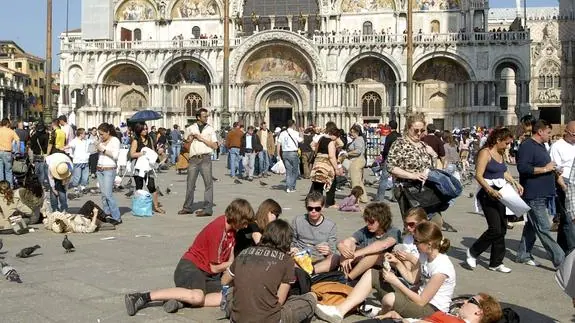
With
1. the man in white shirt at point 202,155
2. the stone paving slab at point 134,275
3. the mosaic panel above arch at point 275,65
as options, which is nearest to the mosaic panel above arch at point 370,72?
the mosaic panel above arch at point 275,65

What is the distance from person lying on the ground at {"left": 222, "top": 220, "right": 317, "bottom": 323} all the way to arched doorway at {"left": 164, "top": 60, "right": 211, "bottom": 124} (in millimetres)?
39712

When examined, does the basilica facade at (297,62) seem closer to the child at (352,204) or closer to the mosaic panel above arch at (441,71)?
the mosaic panel above arch at (441,71)

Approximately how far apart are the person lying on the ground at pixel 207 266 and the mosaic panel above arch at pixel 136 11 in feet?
138

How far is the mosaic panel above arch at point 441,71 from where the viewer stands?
1660 inches

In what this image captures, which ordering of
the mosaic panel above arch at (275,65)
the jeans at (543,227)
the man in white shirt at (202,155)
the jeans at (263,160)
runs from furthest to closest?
1. the mosaic panel above arch at (275,65)
2. the jeans at (263,160)
3. the man in white shirt at (202,155)
4. the jeans at (543,227)

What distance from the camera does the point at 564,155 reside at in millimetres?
9969

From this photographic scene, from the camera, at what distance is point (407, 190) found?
873 centimetres

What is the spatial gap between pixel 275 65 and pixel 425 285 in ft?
125

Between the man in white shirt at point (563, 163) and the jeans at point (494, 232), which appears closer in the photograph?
the jeans at point (494, 232)

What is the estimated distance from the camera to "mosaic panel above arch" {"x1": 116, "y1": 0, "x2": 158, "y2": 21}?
1859 inches

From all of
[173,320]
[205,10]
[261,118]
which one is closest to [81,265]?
[173,320]

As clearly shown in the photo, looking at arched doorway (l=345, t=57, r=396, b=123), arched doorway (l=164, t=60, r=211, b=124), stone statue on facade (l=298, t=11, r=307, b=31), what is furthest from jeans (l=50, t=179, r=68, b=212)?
stone statue on facade (l=298, t=11, r=307, b=31)

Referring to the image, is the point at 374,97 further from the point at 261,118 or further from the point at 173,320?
the point at 173,320

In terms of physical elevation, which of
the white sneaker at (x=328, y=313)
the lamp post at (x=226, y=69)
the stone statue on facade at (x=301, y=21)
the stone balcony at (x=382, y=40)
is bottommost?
the white sneaker at (x=328, y=313)
